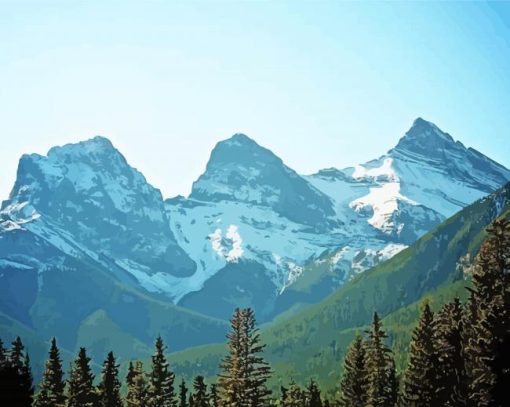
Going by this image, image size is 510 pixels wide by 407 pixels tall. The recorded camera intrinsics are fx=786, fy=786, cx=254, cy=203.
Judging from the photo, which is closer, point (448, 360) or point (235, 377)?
point (235, 377)

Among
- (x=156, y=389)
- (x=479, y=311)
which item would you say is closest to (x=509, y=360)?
(x=479, y=311)

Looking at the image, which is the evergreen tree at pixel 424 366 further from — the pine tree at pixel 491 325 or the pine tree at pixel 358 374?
the pine tree at pixel 358 374

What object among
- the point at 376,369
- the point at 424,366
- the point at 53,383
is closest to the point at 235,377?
the point at 424,366

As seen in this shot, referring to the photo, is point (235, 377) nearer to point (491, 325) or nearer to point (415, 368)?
point (415, 368)

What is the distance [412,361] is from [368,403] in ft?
38.0

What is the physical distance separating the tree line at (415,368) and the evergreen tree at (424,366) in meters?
0.08

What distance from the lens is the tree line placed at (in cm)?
4888

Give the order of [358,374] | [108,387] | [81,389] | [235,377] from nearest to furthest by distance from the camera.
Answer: [235,377], [358,374], [81,389], [108,387]

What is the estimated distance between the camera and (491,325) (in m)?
50.2

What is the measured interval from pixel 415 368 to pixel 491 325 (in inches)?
576

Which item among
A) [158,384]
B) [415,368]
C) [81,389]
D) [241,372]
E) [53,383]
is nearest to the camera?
[241,372]

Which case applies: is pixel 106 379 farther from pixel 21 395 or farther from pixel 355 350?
pixel 21 395

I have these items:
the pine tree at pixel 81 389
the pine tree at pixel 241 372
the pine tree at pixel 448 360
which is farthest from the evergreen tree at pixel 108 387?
the pine tree at pixel 448 360

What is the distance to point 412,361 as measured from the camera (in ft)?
209
